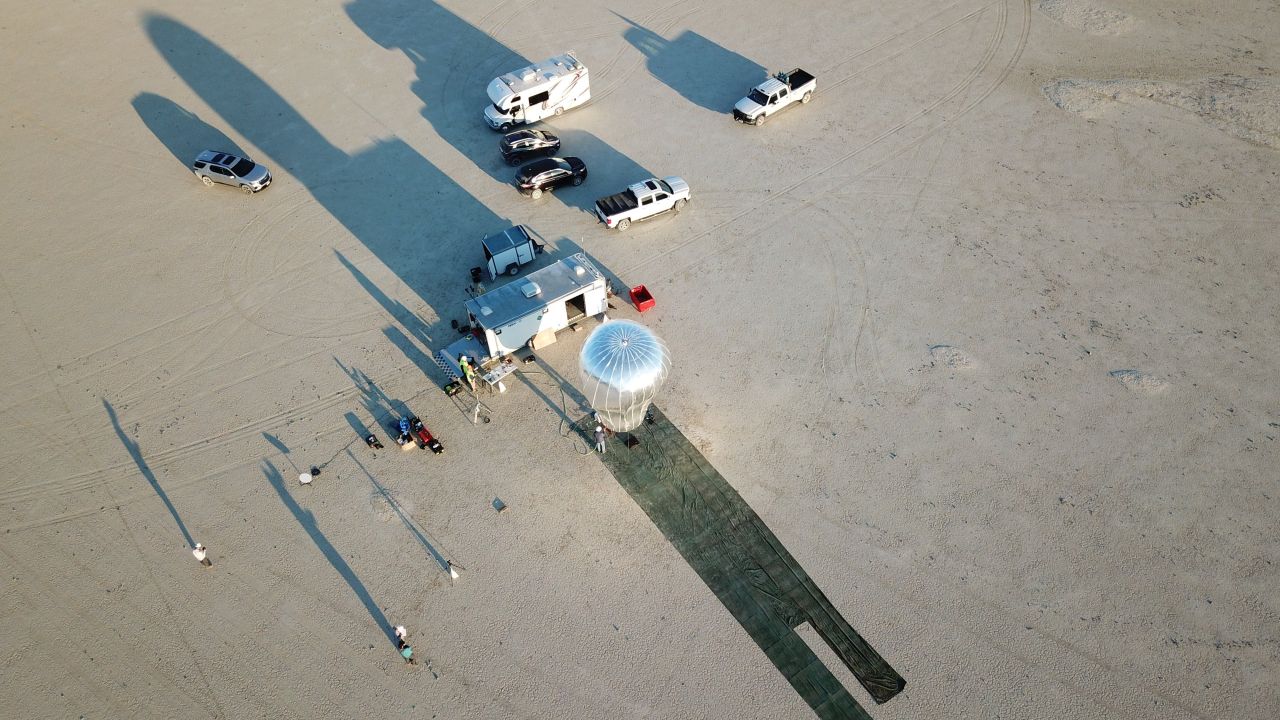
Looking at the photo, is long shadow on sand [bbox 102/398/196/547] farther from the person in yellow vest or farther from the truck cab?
the truck cab

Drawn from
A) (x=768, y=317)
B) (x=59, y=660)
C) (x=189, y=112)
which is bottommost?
(x=59, y=660)

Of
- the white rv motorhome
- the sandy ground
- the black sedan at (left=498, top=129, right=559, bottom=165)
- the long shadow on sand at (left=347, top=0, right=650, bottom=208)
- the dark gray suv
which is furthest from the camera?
the white rv motorhome

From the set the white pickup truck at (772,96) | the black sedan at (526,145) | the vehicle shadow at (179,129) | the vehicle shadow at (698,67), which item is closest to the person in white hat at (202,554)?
the vehicle shadow at (179,129)

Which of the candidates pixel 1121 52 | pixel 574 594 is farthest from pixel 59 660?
pixel 1121 52

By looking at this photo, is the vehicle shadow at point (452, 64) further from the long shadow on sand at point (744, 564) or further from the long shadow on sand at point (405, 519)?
the long shadow on sand at point (405, 519)

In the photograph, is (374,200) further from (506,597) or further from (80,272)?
(506,597)

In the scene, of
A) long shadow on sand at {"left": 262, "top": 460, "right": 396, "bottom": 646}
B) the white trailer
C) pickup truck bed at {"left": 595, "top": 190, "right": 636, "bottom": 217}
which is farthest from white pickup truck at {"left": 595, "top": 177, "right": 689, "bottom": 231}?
long shadow on sand at {"left": 262, "top": 460, "right": 396, "bottom": 646}

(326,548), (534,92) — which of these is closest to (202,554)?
(326,548)
